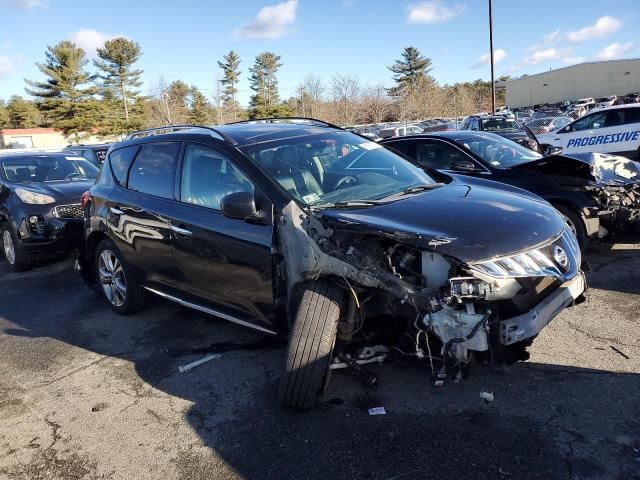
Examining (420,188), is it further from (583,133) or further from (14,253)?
(583,133)

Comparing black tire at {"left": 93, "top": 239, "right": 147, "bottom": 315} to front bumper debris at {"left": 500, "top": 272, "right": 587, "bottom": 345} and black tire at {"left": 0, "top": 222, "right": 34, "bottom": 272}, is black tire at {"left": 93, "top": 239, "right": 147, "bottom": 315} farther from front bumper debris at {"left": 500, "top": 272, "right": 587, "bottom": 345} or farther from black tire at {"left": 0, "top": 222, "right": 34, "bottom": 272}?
front bumper debris at {"left": 500, "top": 272, "right": 587, "bottom": 345}

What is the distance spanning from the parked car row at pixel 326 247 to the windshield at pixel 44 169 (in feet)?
10.6

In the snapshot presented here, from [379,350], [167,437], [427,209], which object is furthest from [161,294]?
[427,209]

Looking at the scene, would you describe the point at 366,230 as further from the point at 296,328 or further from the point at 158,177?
the point at 158,177

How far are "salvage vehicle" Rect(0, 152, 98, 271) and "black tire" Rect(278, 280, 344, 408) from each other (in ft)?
16.9

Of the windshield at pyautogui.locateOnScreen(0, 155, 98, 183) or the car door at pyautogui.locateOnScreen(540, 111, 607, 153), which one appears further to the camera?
the car door at pyautogui.locateOnScreen(540, 111, 607, 153)

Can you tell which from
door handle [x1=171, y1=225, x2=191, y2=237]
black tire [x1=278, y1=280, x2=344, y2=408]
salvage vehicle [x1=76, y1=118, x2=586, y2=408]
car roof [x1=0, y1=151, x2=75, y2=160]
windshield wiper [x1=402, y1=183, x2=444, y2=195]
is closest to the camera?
salvage vehicle [x1=76, y1=118, x2=586, y2=408]

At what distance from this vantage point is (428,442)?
9.28 ft

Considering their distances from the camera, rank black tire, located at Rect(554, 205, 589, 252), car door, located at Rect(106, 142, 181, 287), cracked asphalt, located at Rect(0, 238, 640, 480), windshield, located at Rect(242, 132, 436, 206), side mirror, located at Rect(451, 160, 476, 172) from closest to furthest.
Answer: cracked asphalt, located at Rect(0, 238, 640, 480), windshield, located at Rect(242, 132, 436, 206), car door, located at Rect(106, 142, 181, 287), black tire, located at Rect(554, 205, 589, 252), side mirror, located at Rect(451, 160, 476, 172)

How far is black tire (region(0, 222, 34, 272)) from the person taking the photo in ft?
23.3

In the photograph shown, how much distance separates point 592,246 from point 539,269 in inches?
156

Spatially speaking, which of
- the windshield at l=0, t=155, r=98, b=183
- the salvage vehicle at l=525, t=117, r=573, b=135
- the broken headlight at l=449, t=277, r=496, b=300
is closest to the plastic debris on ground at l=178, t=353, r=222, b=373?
the broken headlight at l=449, t=277, r=496, b=300

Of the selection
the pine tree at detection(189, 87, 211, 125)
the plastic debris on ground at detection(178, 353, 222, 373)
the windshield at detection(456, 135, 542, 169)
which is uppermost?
the pine tree at detection(189, 87, 211, 125)

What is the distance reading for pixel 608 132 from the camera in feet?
39.7
